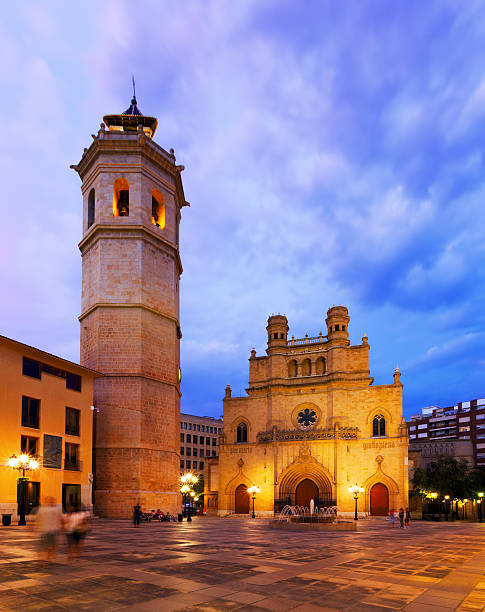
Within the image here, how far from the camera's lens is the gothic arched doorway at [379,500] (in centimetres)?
4772

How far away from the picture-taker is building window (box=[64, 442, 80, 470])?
1224 inches

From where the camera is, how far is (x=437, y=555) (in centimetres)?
1603

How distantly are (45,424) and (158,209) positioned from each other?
20029mm

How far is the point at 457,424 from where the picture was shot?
108 metres

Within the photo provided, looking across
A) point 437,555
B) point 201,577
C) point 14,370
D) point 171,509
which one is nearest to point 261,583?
point 201,577

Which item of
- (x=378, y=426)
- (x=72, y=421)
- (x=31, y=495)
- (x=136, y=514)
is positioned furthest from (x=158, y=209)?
(x=378, y=426)

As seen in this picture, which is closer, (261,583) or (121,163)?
(261,583)

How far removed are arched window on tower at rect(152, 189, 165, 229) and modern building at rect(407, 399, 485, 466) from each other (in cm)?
7246

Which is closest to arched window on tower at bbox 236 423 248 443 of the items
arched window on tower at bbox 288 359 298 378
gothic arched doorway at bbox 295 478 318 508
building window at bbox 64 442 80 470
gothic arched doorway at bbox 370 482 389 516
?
arched window on tower at bbox 288 359 298 378

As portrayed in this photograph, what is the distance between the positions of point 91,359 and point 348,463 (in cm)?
2693

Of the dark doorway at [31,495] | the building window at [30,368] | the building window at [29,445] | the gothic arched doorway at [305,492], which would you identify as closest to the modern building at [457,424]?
the gothic arched doorway at [305,492]

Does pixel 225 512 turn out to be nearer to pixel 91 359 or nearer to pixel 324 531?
pixel 91 359

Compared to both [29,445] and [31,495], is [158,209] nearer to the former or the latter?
[29,445]

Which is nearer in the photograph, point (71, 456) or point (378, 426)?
point (71, 456)
